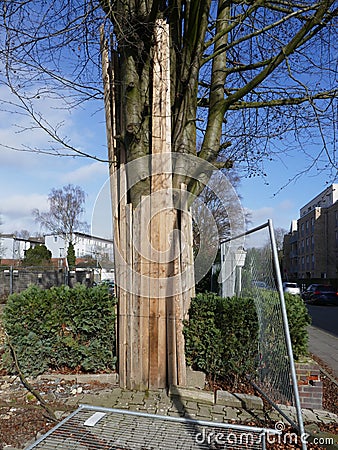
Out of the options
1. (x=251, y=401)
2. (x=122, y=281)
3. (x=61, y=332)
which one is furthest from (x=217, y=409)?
(x=61, y=332)

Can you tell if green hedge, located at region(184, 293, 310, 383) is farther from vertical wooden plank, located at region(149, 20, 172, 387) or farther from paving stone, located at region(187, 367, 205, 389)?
vertical wooden plank, located at region(149, 20, 172, 387)

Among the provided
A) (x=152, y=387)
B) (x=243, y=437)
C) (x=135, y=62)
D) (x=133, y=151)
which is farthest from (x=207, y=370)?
(x=135, y=62)

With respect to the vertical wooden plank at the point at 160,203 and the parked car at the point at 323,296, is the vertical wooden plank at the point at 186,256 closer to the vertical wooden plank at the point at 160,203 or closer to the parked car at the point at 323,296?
the vertical wooden plank at the point at 160,203

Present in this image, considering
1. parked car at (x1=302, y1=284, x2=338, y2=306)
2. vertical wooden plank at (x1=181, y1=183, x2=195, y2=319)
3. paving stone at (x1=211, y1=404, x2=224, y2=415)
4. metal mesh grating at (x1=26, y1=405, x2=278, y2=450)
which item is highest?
vertical wooden plank at (x1=181, y1=183, x2=195, y2=319)

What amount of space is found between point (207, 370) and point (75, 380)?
175 cm

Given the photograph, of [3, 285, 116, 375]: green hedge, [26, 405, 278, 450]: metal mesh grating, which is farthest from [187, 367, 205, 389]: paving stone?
[26, 405, 278, 450]: metal mesh grating

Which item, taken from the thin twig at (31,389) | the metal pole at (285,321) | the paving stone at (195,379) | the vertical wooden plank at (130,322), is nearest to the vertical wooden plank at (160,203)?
the vertical wooden plank at (130,322)

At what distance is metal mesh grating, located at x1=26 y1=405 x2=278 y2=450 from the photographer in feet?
11.3

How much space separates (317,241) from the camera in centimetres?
5903

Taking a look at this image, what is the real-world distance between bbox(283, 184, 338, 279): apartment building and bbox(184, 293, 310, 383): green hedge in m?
42.5

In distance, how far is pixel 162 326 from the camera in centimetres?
572

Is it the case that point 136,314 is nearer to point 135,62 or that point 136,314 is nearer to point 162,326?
point 162,326

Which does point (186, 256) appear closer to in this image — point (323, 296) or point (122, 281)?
point (122, 281)

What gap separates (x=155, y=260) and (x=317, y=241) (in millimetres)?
56967
